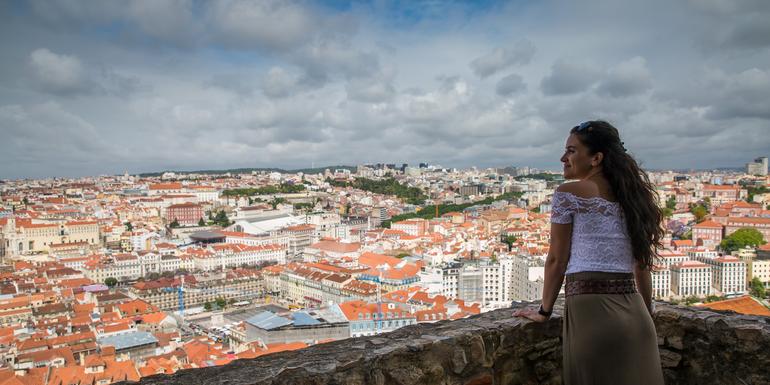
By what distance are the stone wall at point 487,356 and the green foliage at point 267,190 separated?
58.9m

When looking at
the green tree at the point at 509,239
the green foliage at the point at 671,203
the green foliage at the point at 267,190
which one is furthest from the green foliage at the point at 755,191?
the green foliage at the point at 267,190

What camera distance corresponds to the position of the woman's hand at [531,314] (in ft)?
5.58

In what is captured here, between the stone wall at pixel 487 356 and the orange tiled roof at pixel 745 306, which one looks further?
the orange tiled roof at pixel 745 306

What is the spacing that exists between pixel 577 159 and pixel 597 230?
20cm

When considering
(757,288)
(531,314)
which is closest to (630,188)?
(531,314)

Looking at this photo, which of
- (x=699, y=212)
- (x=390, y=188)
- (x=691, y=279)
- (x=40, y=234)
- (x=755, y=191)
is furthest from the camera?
(x=390, y=188)

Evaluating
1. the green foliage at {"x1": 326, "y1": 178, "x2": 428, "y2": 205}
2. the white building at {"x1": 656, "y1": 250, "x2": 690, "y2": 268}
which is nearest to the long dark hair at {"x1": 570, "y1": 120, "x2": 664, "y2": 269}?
the white building at {"x1": 656, "y1": 250, "x2": 690, "y2": 268}

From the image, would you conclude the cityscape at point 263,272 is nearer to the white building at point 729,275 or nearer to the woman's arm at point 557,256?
the white building at point 729,275

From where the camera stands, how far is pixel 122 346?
13977mm

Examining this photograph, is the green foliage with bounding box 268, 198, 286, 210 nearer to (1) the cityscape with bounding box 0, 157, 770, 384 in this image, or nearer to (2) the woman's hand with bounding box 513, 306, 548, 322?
(1) the cityscape with bounding box 0, 157, 770, 384

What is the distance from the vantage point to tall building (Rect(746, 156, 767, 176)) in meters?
69.8

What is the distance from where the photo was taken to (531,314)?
68.8 inches

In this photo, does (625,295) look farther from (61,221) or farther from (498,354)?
(61,221)

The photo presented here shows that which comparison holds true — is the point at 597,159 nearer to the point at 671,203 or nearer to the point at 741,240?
the point at 741,240
